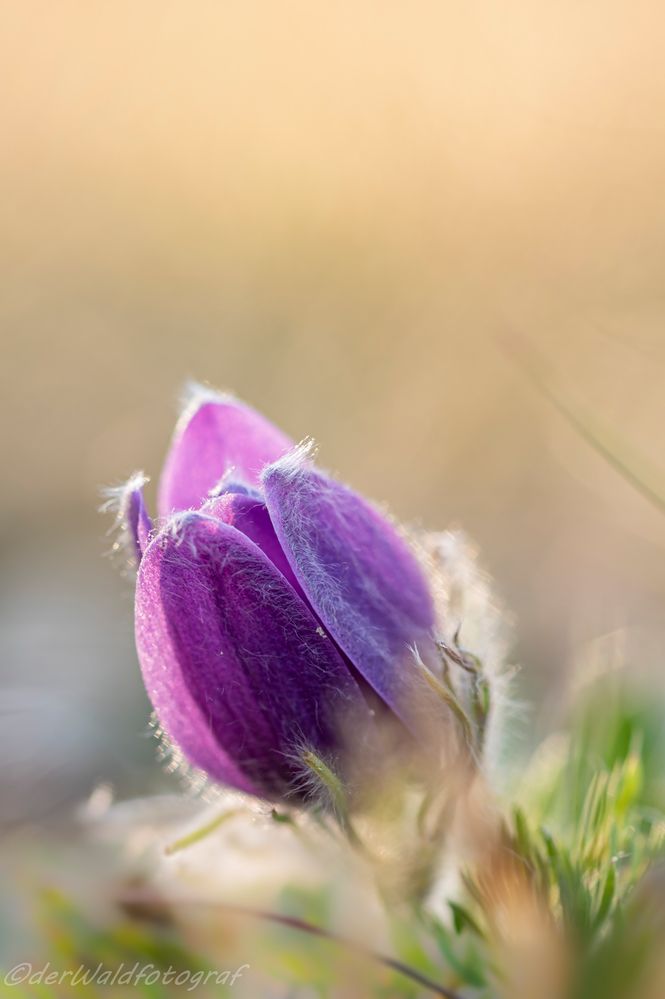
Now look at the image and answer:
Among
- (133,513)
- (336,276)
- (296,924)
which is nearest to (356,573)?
(133,513)

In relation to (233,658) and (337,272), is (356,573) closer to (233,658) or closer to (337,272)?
(233,658)

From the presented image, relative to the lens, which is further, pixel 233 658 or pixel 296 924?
pixel 296 924

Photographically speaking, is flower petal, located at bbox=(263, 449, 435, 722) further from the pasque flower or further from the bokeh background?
the bokeh background

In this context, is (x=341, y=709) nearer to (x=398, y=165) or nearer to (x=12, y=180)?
(x=398, y=165)

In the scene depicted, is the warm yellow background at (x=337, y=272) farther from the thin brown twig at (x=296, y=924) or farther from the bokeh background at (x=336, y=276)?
the thin brown twig at (x=296, y=924)

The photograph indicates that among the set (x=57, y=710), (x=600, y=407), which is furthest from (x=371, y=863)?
(x=600, y=407)

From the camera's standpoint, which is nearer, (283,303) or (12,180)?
(283,303)

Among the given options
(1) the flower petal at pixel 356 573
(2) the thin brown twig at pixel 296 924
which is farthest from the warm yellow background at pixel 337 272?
(1) the flower petal at pixel 356 573
